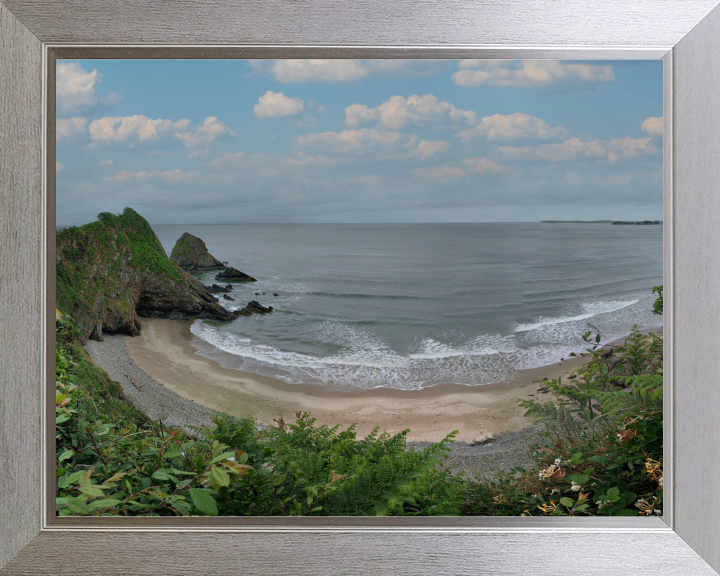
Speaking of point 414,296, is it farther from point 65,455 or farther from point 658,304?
point 65,455

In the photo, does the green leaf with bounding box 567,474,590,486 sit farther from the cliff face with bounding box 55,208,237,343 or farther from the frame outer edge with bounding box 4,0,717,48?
Result: the cliff face with bounding box 55,208,237,343

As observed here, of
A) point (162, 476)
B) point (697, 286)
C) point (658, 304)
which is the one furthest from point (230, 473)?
point (658, 304)

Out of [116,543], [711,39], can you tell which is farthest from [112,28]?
[711,39]

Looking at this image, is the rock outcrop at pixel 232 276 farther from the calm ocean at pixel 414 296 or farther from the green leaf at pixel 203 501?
the green leaf at pixel 203 501

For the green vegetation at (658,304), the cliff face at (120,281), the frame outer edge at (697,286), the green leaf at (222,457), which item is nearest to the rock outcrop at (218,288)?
the cliff face at (120,281)

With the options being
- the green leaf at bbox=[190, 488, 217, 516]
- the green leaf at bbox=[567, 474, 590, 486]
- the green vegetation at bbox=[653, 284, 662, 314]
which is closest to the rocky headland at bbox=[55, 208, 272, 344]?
the green leaf at bbox=[190, 488, 217, 516]

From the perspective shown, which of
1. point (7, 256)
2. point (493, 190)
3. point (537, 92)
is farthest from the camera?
point (493, 190)

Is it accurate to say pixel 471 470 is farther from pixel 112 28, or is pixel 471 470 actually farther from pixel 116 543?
pixel 112 28
